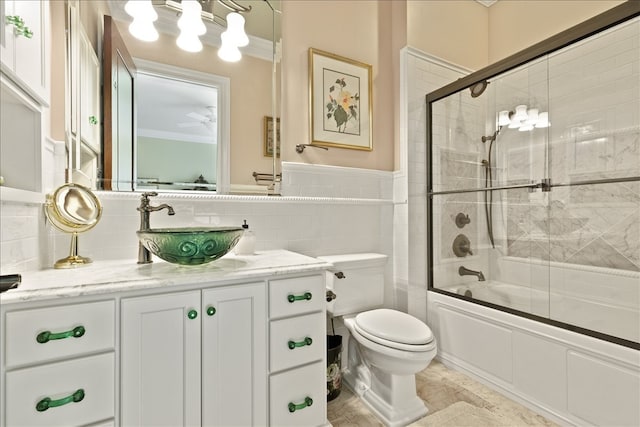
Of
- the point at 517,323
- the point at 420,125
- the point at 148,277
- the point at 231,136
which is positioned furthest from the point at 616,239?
the point at 148,277

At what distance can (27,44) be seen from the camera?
1.06 metres

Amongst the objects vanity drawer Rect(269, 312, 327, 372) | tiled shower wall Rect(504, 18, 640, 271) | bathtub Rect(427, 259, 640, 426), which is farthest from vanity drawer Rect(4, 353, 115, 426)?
tiled shower wall Rect(504, 18, 640, 271)

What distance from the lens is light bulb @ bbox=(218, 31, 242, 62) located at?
1707mm

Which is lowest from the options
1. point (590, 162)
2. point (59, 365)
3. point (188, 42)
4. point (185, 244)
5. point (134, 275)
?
point (59, 365)

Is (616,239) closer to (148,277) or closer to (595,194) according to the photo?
(595,194)

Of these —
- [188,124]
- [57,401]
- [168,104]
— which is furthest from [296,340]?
[168,104]

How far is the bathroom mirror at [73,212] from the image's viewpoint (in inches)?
47.9

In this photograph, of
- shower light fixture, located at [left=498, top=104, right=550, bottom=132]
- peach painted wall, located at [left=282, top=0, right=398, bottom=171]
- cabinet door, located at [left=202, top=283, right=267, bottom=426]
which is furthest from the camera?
shower light fixture, located at [left=498, top=104, right=550, bottom=132]

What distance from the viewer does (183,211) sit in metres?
1.58

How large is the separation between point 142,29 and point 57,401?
5.27 ft

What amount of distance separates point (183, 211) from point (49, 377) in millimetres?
846

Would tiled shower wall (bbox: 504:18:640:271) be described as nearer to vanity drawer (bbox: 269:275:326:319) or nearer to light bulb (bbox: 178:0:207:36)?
vanity drawer (bbox: 269:275:326:319)

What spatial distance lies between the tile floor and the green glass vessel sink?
111 centimetres

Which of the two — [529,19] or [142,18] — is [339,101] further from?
[529,19]
